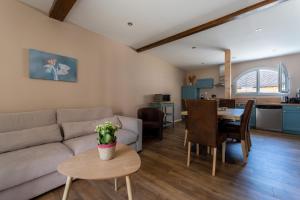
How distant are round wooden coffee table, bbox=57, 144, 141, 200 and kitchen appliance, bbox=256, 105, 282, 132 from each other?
4.63 m

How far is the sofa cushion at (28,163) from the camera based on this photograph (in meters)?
1.35

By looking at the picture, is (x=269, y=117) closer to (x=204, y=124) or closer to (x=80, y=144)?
(x=204, y=124)

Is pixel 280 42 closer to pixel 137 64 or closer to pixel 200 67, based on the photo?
pixel 200 67

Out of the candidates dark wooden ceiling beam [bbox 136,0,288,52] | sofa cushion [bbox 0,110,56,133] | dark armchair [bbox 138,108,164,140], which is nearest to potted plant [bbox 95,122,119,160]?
sofa cushion [bbox 0,110,56,133]

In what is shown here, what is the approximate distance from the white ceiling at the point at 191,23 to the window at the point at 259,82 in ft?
2.78

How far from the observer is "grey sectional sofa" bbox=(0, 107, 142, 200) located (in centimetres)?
142

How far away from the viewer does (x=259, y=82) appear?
5.05 meters

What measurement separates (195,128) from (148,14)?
2.15 metres

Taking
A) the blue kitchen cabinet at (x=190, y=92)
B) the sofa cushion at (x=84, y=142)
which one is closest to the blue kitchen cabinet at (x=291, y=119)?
the blue kitchen cabinet at (x=190, y=92)

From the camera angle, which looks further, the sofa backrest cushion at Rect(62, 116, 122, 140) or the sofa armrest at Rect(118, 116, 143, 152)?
the sofa armrest at Rect(118, 116, 143, 152)

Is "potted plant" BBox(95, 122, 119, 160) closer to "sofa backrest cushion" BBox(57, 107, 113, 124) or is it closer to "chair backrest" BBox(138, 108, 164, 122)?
"sofa backrest cushion" BBox(57, 107, 113, 124)

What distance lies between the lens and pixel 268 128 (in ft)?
14.3

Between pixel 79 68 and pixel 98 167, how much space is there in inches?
93.9

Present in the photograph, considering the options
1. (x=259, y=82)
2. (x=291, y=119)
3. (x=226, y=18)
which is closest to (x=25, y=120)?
(x=226, y=18)
